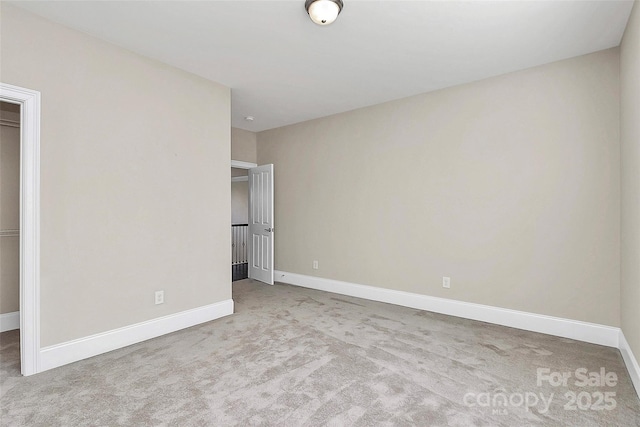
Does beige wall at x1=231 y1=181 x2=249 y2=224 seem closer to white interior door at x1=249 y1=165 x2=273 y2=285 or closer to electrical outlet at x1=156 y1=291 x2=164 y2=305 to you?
white interior door at x1=249 y1=165 x2=273 y2=285

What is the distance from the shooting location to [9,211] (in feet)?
11.4

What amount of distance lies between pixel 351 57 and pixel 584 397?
3.23m

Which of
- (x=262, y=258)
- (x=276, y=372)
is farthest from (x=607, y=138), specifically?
(x=262, y=258)

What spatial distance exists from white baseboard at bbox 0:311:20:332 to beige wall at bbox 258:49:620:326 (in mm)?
3577

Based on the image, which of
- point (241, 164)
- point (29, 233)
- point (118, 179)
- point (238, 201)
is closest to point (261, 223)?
point (241, 164)

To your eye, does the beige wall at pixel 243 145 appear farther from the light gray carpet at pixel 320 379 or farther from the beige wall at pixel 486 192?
the light gray carpet at pixel 320 379

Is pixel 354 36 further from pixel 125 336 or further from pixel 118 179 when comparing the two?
pixel 125 336

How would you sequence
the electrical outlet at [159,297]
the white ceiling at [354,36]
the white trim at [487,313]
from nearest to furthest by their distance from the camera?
1. the white ceiling at [354,36]
2. the white trim at [487,313]
3. the electrical outlet at [159,297]

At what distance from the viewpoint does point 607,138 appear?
9.70 ft

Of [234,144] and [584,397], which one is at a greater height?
[234,144]

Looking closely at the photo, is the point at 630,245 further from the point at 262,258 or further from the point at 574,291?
the point at 262,258

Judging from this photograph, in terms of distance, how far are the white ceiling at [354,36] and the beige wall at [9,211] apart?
176 centimetres

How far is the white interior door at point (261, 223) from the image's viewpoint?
5418mm

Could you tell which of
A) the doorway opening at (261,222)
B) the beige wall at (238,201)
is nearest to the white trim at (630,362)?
the doorway opening at (261,222)
